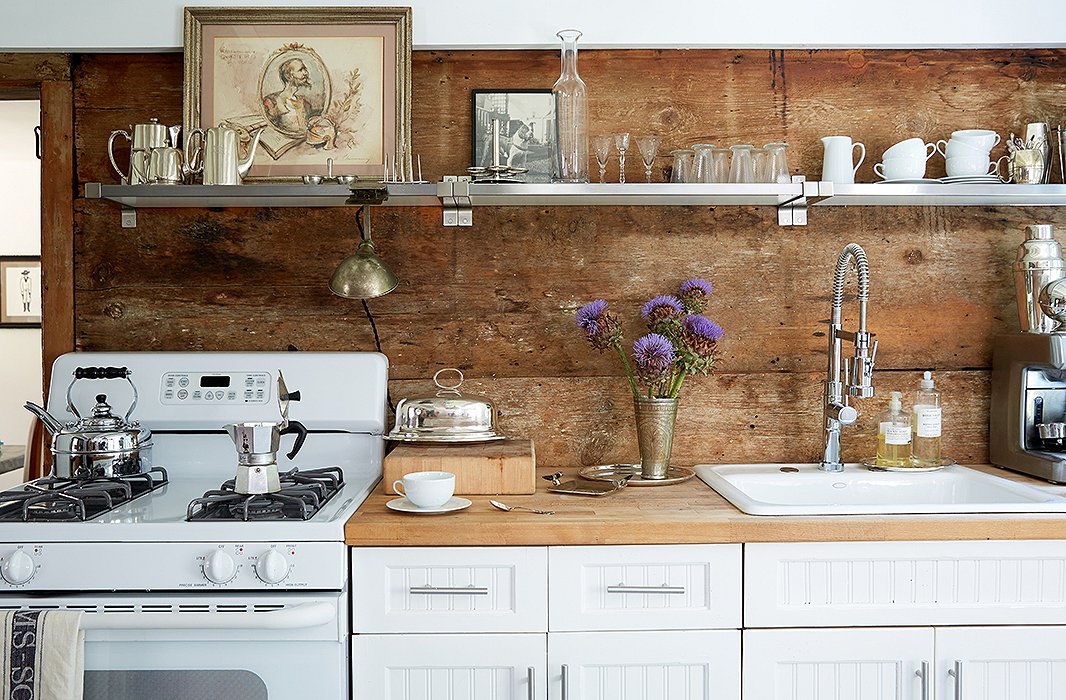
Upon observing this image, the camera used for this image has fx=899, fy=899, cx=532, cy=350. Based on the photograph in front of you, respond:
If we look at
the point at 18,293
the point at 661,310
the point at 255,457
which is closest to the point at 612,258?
the point at 661,310

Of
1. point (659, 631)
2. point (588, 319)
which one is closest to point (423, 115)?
point (588, 319)

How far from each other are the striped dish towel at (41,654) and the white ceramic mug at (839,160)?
1.89 metres

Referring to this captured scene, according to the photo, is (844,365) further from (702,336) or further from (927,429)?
(702,336)

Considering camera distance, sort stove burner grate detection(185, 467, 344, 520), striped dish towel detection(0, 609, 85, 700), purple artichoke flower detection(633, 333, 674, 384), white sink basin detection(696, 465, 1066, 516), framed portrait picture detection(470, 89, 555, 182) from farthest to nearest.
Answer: framed portrait picture detection(470, 89, 555, 182)
white sink basin detection(696, 465, 1066, 516)
purple artichoke flower detection(633, 333, 674, 384)
stove burner grate detection(185, 467, 344, 520)
striped dish towel detection(0, 609, 85, 700)

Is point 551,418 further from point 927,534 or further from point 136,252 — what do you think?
point 136,252

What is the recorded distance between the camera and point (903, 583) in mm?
1709

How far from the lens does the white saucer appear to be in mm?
1748

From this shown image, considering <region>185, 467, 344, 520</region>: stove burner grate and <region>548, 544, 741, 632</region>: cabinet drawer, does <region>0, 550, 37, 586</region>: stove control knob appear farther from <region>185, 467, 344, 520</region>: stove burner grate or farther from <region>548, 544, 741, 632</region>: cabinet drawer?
<region>548, 544, 741, 632</region>: cabinet drawer

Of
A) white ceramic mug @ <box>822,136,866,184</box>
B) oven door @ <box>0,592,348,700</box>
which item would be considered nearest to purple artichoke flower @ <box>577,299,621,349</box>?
white ceramic mug @ <box>822,136,866,184</box>

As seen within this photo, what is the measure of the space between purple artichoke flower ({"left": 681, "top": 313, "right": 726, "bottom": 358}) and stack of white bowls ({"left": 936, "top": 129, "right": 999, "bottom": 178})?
0.74 m

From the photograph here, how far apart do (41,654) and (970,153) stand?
7.44ft

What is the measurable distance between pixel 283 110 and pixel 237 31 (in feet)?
0.74

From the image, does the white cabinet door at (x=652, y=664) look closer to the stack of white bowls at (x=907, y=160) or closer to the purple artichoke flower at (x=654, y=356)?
the purple artichoke flower at (x=654, y=356)

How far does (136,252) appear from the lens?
2.33 m
